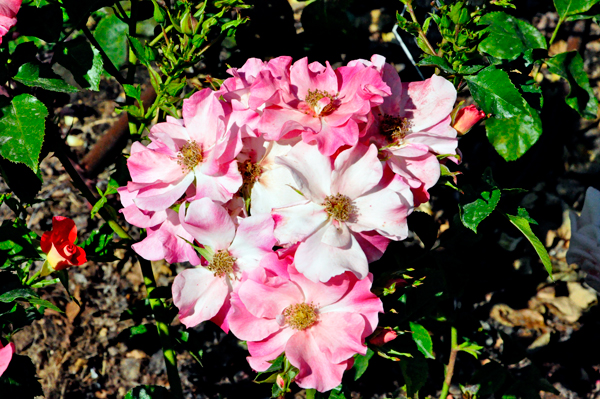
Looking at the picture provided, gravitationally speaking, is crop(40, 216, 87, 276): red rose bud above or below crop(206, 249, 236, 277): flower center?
below

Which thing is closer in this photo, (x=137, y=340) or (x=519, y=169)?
(x=137, y=340)

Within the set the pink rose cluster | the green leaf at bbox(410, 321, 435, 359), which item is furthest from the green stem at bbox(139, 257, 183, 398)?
the green leaf at bbox(410, 321, 435, 359)

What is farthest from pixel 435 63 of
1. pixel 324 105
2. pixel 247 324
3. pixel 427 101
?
pixel 247 324

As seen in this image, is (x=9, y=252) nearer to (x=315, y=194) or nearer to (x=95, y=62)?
(x=95, y=62)

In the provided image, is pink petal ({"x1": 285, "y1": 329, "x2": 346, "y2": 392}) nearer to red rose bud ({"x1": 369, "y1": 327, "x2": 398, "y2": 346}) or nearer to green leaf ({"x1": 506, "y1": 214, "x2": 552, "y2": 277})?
red rose bud ({"x1": 369, "y1": 327, "x2": 398, "y2": 346})

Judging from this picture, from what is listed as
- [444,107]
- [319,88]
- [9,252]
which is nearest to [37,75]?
[9,252]

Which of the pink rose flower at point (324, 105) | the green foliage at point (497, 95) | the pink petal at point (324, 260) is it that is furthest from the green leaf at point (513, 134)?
the pink petal at point (324, 260)

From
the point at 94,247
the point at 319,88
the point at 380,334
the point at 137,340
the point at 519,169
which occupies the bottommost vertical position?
the point at 519,169

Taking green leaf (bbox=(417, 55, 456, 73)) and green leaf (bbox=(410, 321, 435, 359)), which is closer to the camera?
green leaf (bbox=(417, 55, 456, 73))
